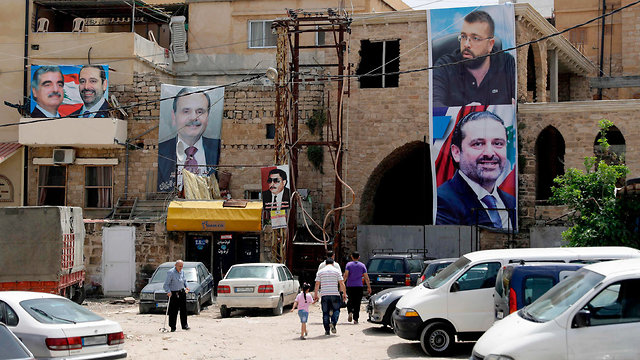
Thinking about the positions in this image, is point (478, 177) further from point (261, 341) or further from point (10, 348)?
point (10, 348)

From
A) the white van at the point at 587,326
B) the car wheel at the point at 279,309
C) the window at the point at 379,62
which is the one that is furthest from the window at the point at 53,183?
the white van at the point at 587,326

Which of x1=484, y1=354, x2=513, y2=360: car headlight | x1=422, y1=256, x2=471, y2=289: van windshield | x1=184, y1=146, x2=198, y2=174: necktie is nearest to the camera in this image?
x1=484, y1=354, x2=513, y2=360: car headlight

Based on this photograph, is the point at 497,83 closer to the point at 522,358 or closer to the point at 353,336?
the point at 353,336

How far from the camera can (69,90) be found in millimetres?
29656

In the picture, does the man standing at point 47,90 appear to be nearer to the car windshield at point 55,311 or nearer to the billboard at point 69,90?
the billboard at point 69,90

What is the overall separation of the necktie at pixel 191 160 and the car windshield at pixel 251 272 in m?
9.54

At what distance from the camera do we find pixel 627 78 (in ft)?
111

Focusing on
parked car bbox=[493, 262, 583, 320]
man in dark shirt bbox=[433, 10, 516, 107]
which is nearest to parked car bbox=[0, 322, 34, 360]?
parked car bbox=[493, 262, 583, 320]

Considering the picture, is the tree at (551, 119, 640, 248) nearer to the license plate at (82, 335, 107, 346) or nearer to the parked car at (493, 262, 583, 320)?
the parked car at (493, 262, 583, 320)

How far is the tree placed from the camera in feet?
56.4

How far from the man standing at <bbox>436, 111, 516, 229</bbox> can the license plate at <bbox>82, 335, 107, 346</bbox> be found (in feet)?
58.2

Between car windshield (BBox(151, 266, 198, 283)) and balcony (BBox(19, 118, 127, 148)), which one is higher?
balcony (BBox(19, 118, 127, 148))

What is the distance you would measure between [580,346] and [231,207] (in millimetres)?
18778

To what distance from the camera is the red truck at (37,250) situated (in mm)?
17750
